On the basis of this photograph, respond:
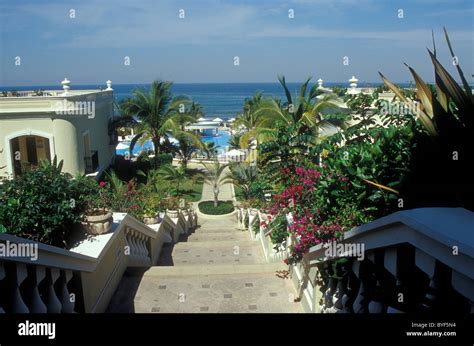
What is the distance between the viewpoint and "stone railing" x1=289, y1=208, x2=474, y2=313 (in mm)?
1632

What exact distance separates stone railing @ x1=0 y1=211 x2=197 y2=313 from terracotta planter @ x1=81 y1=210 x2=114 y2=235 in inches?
3.2

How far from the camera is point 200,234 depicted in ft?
52.4

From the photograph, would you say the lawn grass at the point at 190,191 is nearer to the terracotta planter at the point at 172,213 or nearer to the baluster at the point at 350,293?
the terracotta planter at the point at 172,213

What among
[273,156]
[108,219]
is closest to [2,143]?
[273,156]

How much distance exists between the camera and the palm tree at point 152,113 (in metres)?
24.7

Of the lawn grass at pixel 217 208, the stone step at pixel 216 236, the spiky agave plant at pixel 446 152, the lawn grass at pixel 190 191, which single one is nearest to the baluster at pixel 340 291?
the spiky agave plant at pixel 446 152

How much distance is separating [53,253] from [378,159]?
320 centimetres

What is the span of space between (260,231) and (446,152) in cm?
996

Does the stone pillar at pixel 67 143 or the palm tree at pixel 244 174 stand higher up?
the stone pillar at pixel 67 143

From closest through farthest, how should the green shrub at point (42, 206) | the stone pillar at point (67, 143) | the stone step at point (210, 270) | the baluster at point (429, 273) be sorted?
the baluster at point (429, 273) < the green shrub at point (42, 206) < the stone step at point (210, 270) < the stone pillar at point (67, 143)

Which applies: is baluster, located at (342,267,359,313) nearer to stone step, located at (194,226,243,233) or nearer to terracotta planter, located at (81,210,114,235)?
terracotta planter, located at (81,210,114,235)

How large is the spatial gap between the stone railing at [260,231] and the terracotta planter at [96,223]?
4044 mm

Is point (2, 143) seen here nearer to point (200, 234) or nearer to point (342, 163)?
Result: point (200, 234)

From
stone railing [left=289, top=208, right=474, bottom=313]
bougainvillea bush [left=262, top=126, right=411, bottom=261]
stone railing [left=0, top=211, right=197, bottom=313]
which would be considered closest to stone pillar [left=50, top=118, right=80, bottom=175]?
stone railing [left=0, top=211, right=197, bottom=313]
